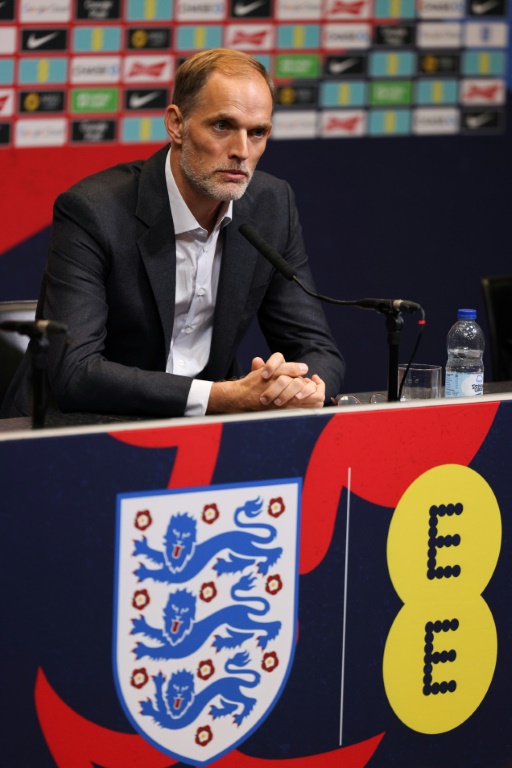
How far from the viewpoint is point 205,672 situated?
183 centimetres

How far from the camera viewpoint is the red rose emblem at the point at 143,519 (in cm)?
174

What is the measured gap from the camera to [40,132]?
13.8 feet

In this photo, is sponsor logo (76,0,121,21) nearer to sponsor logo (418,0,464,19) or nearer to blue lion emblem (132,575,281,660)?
sponsor logo (418,0,464,19)

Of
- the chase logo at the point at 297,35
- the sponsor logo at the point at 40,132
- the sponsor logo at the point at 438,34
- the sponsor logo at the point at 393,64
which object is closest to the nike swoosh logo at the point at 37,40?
the sponsor logo at the point at 40,132

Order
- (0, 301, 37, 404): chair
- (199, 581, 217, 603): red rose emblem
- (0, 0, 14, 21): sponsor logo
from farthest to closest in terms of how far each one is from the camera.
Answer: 1. (0, 0, 14, 21): sponsor logo
2. (0, 301, 37, 404): chair
3. (199, 581, 217, 603): red rose emblem

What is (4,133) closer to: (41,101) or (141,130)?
(41,101)

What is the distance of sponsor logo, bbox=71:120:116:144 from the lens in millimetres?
4250

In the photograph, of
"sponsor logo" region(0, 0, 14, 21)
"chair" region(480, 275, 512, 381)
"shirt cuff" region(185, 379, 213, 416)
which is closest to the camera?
"shirt cuff" region(185, 379, 213, 416)

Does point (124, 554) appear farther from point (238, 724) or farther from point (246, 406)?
point (246, 406)

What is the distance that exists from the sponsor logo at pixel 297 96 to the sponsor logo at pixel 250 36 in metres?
0.17

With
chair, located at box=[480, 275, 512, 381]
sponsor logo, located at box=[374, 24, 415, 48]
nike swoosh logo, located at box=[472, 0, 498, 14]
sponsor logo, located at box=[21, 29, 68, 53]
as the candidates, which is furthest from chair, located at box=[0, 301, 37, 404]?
nike swoosh logo, located at box=[472, 0, 498, 14]

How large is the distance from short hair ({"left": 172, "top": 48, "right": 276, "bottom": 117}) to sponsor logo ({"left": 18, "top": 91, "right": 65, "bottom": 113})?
1.82m

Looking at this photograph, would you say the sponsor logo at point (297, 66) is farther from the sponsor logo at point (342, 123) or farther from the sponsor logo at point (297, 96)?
the sponsor logo at point (342, 123)

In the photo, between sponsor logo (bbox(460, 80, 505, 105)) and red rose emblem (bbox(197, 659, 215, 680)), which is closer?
red rose emblem (bbox(197, 659, 215, 680))
